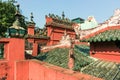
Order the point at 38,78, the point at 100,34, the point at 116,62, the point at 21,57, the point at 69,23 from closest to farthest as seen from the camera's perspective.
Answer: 1. the point at 38,78
2. the point at 21,57
3. the point at 116,62
4. the point at 100,34
5. the point at 69,23

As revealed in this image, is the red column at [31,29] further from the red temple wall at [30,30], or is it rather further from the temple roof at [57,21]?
the temple roof at [57,21]

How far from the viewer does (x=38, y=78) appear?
7488mm

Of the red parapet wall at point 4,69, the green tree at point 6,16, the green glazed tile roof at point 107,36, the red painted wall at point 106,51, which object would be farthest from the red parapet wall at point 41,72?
the green tree at point 6,16

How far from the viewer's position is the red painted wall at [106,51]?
30.1 feet

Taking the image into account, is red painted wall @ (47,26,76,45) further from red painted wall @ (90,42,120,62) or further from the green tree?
red painted wall @ (90,42,120,62)

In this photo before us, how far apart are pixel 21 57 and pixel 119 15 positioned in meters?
5.05

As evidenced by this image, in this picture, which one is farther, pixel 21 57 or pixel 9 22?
pixel 9 22

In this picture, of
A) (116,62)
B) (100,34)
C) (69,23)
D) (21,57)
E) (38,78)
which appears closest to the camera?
(38,78)

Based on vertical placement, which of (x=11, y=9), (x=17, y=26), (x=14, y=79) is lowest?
(x=14, y=79)

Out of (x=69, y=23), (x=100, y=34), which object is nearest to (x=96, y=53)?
(x=100, y=34)

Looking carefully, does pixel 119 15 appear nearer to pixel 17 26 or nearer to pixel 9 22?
pixel 17 26

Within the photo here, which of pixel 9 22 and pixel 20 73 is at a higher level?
pixel 9 22

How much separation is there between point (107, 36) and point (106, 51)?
0.77m

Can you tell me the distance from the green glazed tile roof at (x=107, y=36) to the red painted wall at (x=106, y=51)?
37 cm
